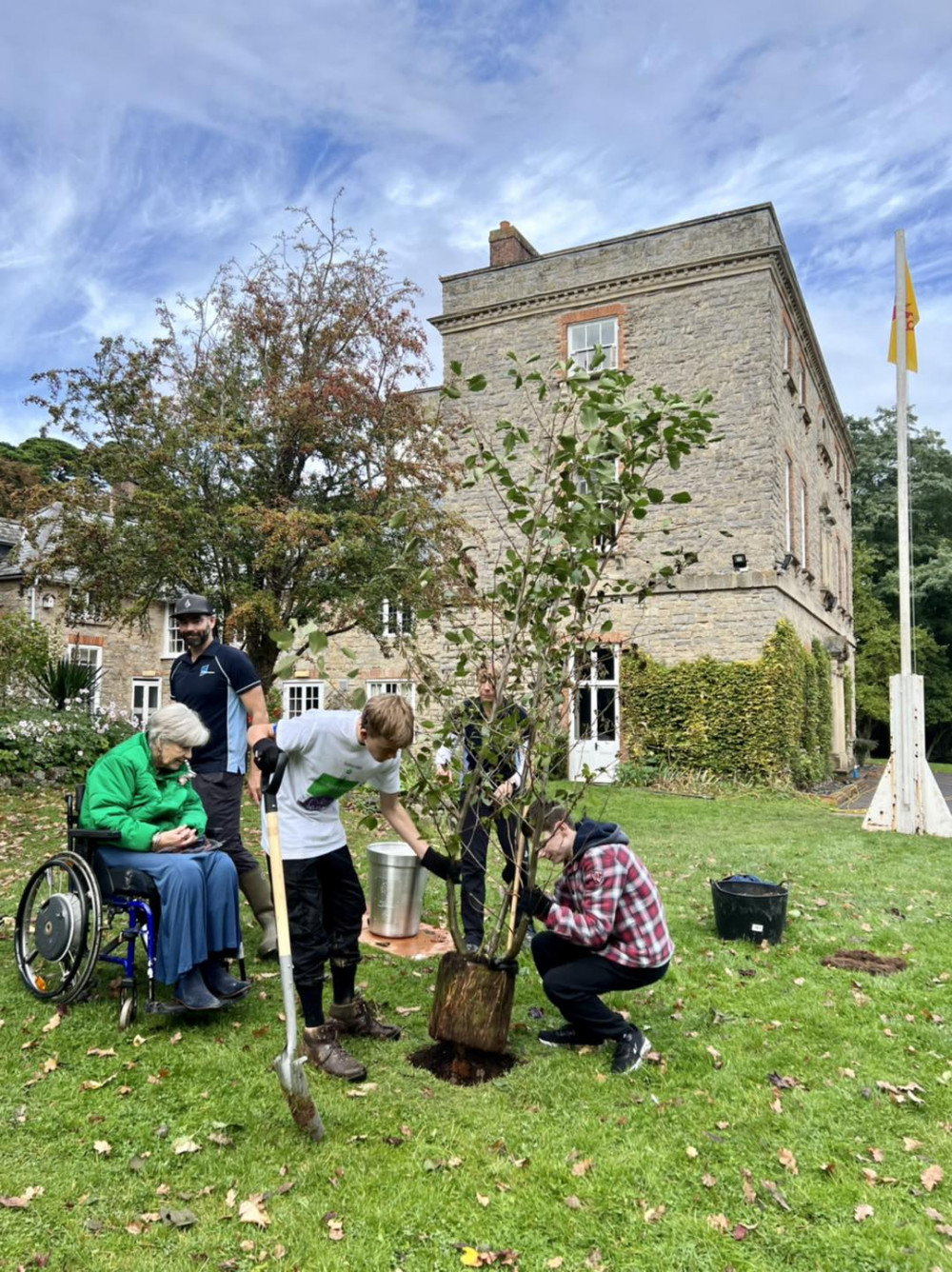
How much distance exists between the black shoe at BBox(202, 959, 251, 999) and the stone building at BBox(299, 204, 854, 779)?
12022 millimetres

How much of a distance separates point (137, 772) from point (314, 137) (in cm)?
728

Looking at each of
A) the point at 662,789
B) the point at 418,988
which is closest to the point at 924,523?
the point at 662,789

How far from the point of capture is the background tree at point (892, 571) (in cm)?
3391

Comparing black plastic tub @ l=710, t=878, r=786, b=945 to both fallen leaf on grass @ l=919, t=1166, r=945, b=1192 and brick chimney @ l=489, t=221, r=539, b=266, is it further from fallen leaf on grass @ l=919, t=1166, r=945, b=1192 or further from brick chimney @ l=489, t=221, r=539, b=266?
brick chimney @ l=489, t=221, r=539, b=266

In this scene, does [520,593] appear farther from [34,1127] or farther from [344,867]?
[34,1127]

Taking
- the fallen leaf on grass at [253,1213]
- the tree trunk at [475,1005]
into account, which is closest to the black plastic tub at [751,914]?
the tree trunk at [475,1005]

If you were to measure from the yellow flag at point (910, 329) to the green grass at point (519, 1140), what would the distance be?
33.4 feet

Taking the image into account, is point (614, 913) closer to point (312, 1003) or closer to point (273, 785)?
point (312, 1003)

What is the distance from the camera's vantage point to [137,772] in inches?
182

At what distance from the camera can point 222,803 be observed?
520cm

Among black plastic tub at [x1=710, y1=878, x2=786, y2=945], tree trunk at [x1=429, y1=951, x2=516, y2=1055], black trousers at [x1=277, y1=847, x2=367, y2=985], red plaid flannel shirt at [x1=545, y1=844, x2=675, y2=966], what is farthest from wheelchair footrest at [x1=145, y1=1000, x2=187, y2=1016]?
black plastic tub at [x1=710, y1=878, x2=786, y2=945]

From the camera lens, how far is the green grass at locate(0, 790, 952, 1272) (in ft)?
9.28

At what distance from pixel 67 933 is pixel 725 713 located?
14.6 metres

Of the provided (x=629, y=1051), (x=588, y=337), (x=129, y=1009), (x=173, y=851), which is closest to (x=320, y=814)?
(x=173, y=851)
